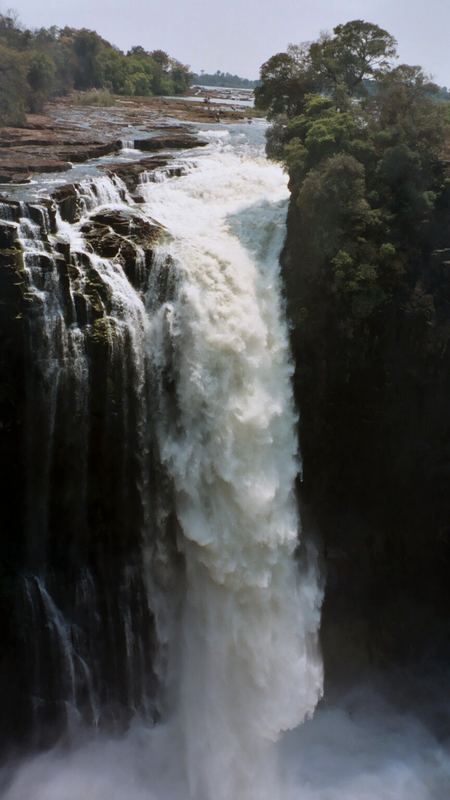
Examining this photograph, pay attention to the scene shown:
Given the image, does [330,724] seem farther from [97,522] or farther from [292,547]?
[97,522]

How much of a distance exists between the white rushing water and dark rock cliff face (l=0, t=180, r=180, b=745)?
1.34ft

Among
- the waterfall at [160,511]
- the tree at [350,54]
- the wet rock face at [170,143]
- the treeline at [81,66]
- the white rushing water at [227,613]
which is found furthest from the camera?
the treeline at [81,66]

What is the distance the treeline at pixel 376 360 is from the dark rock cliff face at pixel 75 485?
4771 mm

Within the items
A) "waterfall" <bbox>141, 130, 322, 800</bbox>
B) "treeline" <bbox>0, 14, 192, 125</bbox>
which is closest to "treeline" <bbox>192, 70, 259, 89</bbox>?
"treeline" <bbox>0, 14, 192, 125</bbox>

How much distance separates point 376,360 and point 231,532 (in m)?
6.53

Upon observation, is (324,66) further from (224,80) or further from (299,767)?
(224,80)

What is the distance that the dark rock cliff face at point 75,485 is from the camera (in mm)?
15031

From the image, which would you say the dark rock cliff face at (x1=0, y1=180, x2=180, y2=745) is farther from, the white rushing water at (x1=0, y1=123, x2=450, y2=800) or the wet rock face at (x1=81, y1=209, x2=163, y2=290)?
the white rushing water at (x1=0, y1=123, x2=450, y2=800)

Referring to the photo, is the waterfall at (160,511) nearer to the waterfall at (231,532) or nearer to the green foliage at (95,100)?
the waterfall at (231,532)

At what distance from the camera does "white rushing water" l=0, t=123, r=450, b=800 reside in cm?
1578

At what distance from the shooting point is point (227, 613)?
53.3 feet

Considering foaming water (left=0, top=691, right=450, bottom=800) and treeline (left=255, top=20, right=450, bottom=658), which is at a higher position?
treeline (left=255, top=20, right=450, bottom=658)

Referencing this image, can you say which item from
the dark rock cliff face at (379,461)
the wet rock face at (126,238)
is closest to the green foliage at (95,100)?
the wet rock face at (126,238)

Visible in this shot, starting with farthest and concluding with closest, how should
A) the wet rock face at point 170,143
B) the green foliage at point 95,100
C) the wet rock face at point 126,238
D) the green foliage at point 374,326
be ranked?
the green foliage at point 95,100 < the wet rock face at point 170,143 < the green foliage at point 374,326 < the wet rock face at point 126,238
